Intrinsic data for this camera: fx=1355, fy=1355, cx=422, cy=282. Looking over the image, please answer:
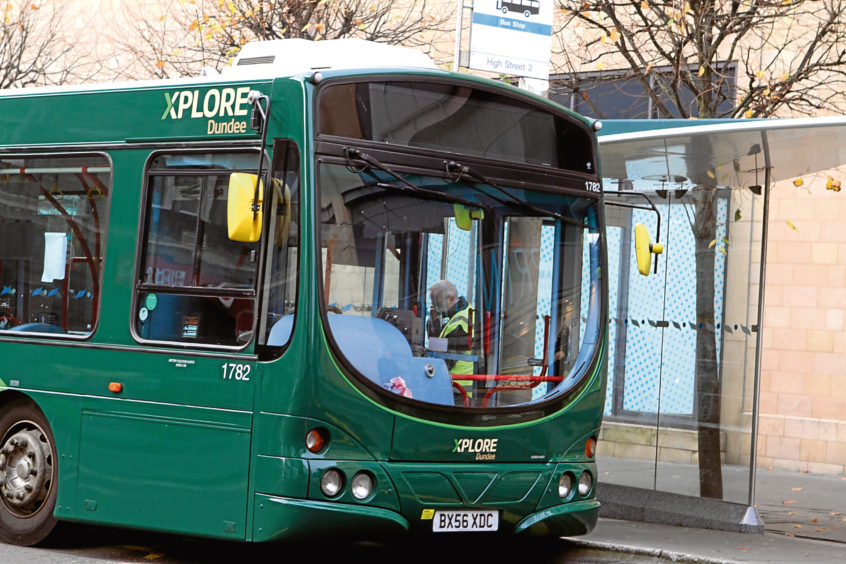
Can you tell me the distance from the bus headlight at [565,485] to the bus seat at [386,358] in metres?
0.99

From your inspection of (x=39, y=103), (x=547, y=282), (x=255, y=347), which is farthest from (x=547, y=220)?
(x=39, y=103)

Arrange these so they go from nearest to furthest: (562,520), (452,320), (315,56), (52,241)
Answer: (452,320)
(562,520)
(315,56)
(52,241)

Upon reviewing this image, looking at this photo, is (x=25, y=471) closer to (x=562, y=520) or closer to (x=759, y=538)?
(x=562, y=520)

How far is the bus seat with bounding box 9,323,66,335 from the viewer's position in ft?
27.2

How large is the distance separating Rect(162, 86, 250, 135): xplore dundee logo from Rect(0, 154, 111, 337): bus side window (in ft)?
2.04

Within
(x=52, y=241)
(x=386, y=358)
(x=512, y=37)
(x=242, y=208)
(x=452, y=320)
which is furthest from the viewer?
(x=512, y=37)

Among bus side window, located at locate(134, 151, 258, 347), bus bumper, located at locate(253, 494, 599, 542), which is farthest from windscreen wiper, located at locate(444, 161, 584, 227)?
bus bumper, located at locate(253, 494, 599, 542)

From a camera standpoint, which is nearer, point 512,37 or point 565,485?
point 565,485

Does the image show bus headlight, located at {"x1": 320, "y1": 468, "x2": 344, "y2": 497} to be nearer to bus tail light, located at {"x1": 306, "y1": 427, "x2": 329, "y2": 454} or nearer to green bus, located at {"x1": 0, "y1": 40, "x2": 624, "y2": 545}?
green bus, located at {"x1": 0, "y1": 40, "x2": 624, "y2": 545}

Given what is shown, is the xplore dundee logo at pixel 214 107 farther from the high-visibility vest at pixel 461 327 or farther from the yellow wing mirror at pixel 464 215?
the high-visibility vest at pixel 461 327

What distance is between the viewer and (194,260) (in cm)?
761

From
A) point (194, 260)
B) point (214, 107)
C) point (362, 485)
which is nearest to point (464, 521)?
point (362, 485)

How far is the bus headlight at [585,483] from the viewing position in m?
8.20

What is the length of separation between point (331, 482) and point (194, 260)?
1508 mm
